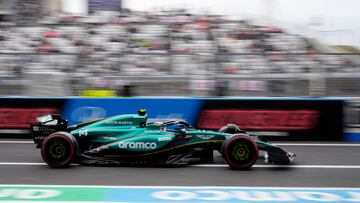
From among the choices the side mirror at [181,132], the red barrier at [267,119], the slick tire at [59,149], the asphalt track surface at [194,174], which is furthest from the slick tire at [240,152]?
the red barrier at [267,119]

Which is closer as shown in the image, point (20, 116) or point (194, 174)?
point (194, 174)

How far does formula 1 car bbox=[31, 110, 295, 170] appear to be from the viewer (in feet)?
22.8

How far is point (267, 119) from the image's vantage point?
1013 cm

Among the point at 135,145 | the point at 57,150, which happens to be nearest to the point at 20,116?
the point at 57,150

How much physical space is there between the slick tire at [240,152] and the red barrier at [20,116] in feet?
15.6

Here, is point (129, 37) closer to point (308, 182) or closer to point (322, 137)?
point (322, 137)

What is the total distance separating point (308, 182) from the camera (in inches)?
254

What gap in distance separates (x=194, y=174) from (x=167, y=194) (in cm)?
107

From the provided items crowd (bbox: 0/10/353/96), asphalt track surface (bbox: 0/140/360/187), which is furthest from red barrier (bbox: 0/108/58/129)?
asphalt track surface (bbox: 0/140/360/187)

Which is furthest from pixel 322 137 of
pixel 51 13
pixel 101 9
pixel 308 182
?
pixel 51 13

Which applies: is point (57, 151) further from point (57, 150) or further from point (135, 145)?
point (135, 145)

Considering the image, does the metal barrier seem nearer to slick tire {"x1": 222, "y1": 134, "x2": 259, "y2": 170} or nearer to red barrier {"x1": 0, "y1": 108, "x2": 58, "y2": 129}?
red barrier {"x1": 0, "y1": 108, "x2": 58, "y2": 129}

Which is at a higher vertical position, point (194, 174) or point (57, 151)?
point (57, 151)

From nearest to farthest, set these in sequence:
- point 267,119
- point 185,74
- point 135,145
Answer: point 135,145 → point 267,119 → point 185,74
